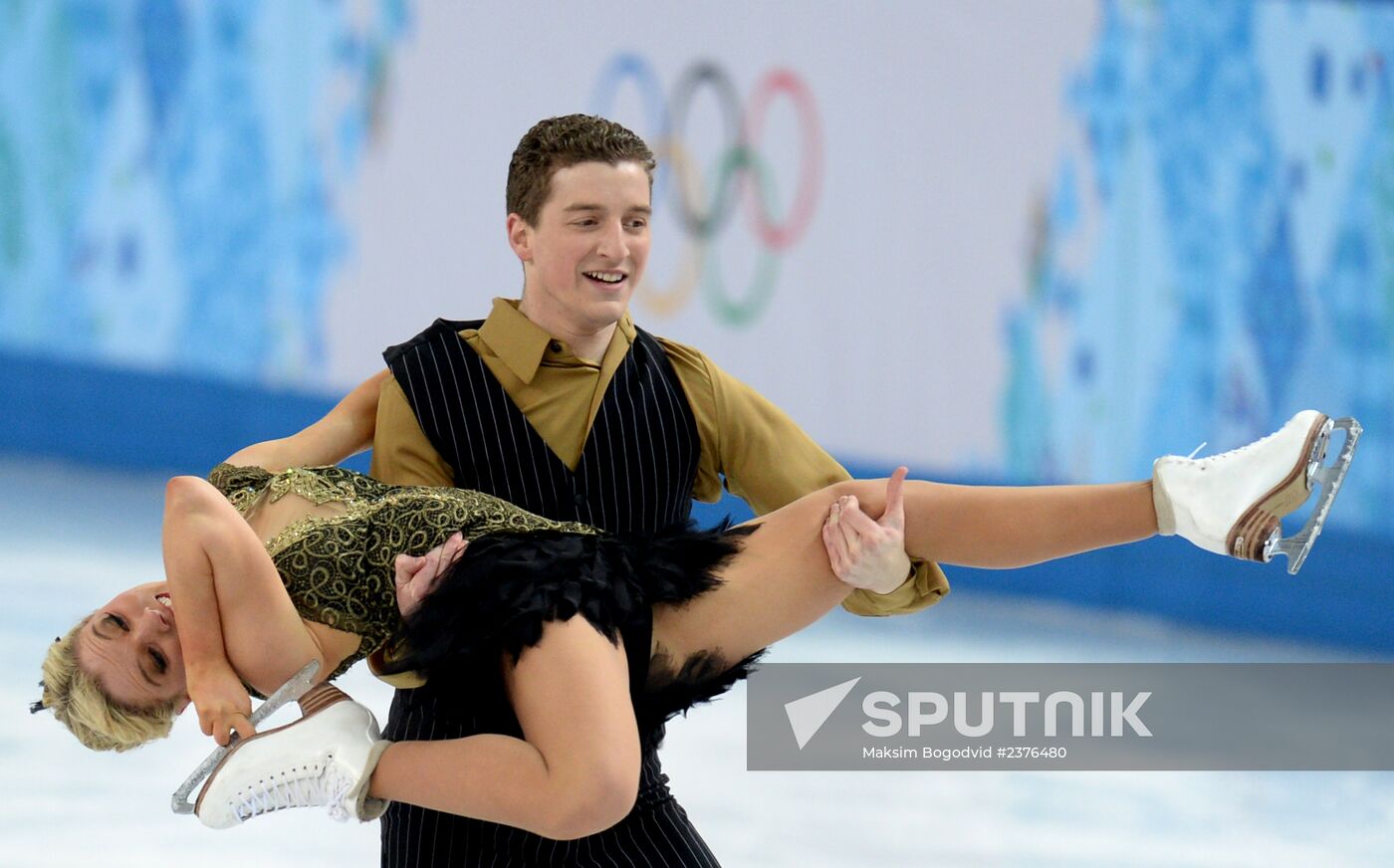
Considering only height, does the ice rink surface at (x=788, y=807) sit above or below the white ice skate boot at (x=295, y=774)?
below

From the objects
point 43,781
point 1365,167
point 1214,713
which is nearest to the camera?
point 43,781

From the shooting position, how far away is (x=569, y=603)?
98.0 inches

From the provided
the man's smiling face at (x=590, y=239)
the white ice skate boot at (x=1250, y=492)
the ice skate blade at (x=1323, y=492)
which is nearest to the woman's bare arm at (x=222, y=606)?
the man's smiling face at (x=590, y=239)

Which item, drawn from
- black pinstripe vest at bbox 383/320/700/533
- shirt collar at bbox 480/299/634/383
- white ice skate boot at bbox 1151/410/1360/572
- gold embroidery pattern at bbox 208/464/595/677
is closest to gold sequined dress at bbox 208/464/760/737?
gold embroidery pattern at bbox 208/464/595/677

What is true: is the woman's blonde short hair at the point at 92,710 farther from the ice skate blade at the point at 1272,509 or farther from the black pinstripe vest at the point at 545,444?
the ice skate blade at the point at 1272,509

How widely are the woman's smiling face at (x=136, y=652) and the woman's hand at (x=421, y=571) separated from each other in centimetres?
33

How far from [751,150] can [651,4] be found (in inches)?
24.3

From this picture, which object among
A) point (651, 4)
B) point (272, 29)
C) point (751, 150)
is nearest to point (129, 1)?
point (272, 29)

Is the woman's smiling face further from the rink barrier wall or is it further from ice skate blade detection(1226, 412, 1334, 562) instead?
the rink barrier wall

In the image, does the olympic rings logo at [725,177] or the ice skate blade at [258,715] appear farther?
the olympic rings logo at [725,177]

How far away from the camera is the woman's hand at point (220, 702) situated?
2.46 meters

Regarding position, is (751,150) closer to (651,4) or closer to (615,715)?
(651,4)

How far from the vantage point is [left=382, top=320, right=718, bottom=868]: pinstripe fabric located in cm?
277

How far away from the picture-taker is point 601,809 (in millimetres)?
2361
